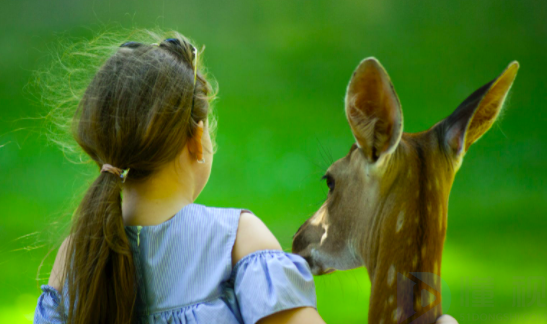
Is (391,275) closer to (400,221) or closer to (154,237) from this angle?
(400,221)

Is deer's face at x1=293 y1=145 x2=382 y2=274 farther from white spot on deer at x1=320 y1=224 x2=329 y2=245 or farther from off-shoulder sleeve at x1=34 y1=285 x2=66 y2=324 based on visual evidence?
off-shoulder sleeve at x1=34 y1=285 x2=66 y2=324

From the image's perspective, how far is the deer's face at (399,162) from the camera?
782 millimetres

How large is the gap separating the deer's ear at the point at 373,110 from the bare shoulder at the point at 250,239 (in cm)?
21

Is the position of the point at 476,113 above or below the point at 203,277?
above

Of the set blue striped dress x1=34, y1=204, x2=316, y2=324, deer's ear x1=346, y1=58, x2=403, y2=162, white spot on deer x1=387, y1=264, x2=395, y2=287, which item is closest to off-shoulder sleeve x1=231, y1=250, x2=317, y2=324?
blue striped dress x1=34, y1=204, x2=316, y2=324

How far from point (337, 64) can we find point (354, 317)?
0.86m

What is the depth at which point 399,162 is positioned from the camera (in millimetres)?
809

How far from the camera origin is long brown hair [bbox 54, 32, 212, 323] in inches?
30.2

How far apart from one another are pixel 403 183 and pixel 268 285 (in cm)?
27

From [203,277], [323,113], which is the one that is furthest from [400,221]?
[323,113]

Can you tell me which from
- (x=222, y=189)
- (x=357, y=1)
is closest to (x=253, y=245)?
(x=222, y=189)

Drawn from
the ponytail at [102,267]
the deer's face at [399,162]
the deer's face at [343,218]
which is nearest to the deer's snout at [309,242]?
the deer's face at [343,218]

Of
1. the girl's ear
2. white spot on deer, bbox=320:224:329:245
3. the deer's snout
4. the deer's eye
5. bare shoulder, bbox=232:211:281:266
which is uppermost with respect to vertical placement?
the girl's ear

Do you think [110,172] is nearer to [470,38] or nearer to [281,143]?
[281,143]
